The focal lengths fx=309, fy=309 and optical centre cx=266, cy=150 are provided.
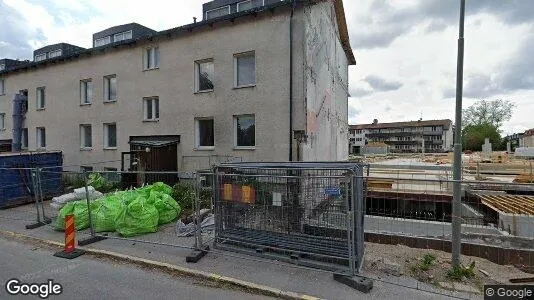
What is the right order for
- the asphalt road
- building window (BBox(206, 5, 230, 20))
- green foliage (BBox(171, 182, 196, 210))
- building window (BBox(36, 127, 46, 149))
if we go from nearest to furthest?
the asphalt road
green foliage (BBox(171, 182, 196, 210))
building window (BBox(206, 5, 230, 20))
building window (BBox(36, 127, 46, 149))

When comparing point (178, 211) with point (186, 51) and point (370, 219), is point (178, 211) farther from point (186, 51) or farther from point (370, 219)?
point (186, 51)

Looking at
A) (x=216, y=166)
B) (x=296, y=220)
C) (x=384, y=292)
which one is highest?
(x=216, y=166)

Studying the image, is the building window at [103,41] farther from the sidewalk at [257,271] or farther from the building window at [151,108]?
the sidewalk at [257,271]

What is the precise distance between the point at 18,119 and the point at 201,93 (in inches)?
596

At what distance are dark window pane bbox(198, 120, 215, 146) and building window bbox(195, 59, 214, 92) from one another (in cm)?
150

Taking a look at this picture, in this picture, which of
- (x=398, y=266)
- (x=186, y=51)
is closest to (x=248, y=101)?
(x=186, y=51)

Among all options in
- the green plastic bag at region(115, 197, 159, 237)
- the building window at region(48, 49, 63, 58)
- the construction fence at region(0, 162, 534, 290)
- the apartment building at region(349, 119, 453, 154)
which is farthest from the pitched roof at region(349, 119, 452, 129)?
the green plastic bag at region(115, 197, 159, 237)

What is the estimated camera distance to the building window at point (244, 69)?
1302 centimetres

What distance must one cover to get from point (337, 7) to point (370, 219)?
48.6 feet

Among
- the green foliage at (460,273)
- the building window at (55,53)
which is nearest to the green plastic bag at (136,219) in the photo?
the green foliage at (460,273)

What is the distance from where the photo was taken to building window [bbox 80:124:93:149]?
59.4 ft

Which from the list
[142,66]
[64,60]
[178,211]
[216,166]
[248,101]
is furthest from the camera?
[64,60]

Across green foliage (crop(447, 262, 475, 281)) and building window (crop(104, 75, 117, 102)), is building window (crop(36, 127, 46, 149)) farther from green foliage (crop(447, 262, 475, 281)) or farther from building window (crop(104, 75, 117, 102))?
green foliage (crop(447, 262, 475, 281))

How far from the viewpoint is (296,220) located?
5.46 m
